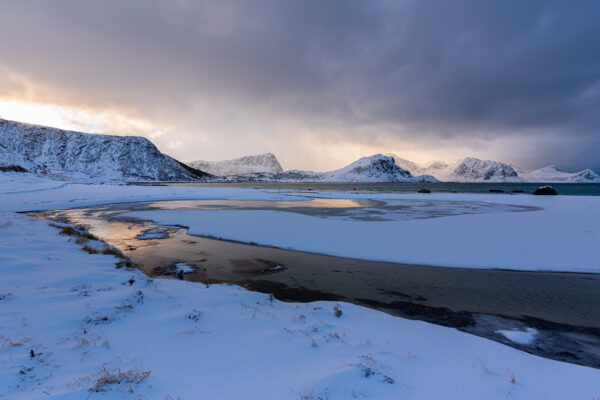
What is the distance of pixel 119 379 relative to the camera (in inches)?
121

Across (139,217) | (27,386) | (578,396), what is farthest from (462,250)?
(139,217)

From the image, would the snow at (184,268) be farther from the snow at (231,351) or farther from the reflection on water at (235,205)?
the reflection on water at (235,205)

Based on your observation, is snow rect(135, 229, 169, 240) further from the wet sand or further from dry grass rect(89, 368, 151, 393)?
dry grass rect(89, 368, 151, 393)

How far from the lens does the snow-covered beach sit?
3166 mm

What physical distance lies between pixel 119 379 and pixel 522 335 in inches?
302

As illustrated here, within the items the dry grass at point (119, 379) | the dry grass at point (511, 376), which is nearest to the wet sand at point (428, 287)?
the dry grass at point (511, 376)

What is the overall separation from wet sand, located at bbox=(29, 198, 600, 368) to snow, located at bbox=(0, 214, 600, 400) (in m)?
1.22

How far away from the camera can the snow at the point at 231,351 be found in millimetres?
3164

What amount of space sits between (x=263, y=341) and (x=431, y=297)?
18.4ft

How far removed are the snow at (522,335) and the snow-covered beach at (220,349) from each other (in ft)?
0.17

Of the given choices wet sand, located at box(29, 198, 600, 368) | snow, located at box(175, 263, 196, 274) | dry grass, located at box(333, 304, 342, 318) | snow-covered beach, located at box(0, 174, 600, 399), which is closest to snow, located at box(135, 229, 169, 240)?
wet sand, located at box(29, 198, 600, 368)

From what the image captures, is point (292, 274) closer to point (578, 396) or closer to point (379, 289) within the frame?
point (379, 289)

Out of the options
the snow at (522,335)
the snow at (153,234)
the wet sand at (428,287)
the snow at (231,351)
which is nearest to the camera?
the snow at (231,351)

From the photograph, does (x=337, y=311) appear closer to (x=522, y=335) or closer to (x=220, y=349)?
(x=220, y=349)
